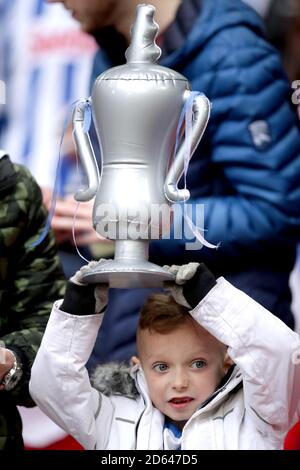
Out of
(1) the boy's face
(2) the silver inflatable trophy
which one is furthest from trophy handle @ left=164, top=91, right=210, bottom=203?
(1) the boy's face

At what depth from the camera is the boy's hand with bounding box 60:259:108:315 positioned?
4.85 feet

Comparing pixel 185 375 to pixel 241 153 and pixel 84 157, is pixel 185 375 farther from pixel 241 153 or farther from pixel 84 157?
pixel 241 153

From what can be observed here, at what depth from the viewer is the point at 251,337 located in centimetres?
145

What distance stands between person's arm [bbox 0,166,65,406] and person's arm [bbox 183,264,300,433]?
32 cm

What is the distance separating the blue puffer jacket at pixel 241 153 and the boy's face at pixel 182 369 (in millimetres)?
409

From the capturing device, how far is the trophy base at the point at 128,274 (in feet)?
4.62

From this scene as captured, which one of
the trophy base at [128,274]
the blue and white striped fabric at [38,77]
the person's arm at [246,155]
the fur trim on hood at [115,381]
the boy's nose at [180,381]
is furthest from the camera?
→ the blue and white striped fabric at [38,77]

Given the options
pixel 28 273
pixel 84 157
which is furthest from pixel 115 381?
pixel 84 157

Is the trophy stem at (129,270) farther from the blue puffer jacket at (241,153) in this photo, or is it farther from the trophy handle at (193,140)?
the blue puffer jacket at (241,153)

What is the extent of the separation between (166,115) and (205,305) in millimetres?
271

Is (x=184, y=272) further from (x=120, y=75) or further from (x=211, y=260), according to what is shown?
(x=211, y=260)

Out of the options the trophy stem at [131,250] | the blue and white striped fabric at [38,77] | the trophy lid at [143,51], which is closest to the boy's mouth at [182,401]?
the trophy stem at [131,250]

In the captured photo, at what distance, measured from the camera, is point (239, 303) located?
1.46m

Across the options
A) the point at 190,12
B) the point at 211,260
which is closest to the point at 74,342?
the point at 211,260
